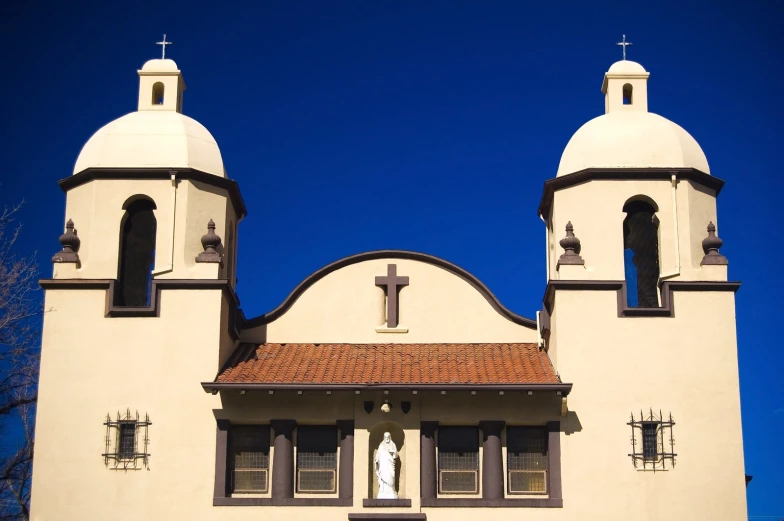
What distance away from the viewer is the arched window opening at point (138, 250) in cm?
2805

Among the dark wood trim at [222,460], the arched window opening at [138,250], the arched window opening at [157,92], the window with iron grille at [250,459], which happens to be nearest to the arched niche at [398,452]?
the window with iron grille at [250,459]

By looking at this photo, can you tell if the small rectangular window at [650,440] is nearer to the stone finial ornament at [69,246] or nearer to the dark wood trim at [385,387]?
the dark wood trim at [385,387]

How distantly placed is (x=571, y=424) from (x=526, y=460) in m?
1.20

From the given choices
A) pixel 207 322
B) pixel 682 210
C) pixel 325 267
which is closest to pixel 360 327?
pixel 325 267

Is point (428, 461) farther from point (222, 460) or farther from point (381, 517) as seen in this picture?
point (222, 460)

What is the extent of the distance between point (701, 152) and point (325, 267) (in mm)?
8454

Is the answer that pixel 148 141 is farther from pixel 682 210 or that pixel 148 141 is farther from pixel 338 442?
pixel 682 210

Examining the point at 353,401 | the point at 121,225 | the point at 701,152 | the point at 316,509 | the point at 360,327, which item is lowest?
the point at 316,509

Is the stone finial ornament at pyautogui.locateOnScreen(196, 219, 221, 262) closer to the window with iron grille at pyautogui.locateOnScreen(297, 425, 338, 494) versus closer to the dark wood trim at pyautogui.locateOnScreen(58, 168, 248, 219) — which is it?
the dark wood trim at pyautogui.locateOnScreen(58, 168, 248, 219)

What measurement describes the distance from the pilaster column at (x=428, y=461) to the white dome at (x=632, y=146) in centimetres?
637

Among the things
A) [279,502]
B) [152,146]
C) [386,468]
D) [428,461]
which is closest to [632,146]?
[428,461]

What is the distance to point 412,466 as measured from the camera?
26.0 metres

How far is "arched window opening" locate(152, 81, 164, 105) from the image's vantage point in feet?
97.6

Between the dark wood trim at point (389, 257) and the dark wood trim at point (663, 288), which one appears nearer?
the dark wood trim at point (663, 288)
